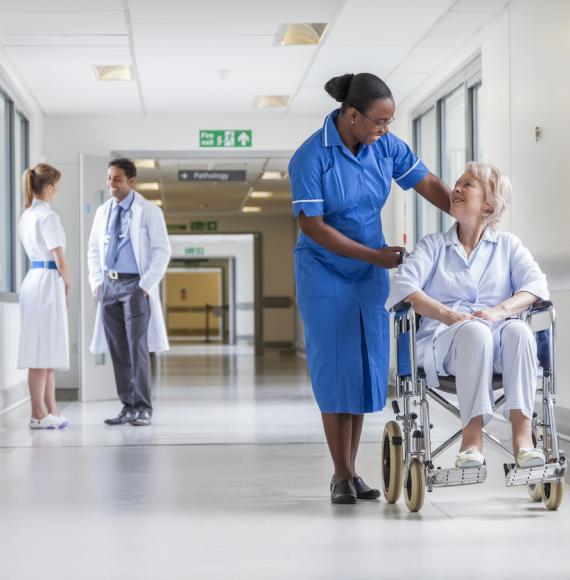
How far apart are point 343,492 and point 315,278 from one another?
0.73 metres

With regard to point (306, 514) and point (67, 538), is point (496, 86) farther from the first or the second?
point (67, 538)

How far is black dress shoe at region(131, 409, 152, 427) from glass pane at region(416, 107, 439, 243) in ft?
9.85

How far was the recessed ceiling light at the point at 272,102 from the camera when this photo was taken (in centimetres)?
926

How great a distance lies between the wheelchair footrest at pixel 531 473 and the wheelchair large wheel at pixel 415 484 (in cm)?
29

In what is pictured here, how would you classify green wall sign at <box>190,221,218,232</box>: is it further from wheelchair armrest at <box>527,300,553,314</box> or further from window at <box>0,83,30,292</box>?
wheelchair armrest at <box>527,300,553,314</box>

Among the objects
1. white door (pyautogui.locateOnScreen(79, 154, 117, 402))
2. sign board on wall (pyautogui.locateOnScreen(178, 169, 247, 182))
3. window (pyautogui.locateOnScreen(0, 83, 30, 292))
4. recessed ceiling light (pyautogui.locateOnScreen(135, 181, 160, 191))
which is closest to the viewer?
window (pyautogui.locateOnScreen(0, 83, 30, 292))

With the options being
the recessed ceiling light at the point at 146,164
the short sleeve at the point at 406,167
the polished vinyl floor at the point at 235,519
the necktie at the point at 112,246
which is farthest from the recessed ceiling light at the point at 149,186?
the short sleeve at the point at 406,167

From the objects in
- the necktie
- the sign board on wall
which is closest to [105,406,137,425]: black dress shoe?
the necktie

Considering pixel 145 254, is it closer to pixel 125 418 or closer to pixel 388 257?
pixel 125 418

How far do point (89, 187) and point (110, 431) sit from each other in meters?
3.15

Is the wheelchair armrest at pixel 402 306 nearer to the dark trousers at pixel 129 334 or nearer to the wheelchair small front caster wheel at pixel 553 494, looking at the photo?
the wheelchair small front caster wheel at pixel 553 494

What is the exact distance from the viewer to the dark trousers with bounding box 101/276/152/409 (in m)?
6.49

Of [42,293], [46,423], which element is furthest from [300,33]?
[46,423]

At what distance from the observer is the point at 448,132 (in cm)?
824
